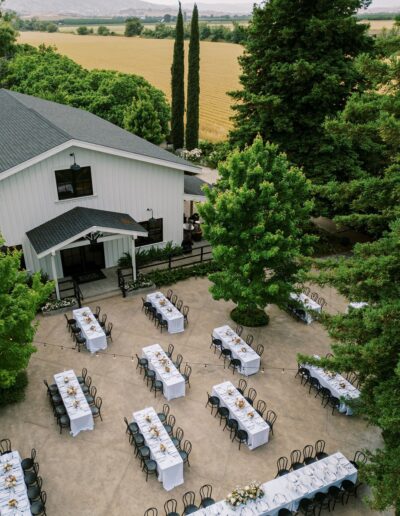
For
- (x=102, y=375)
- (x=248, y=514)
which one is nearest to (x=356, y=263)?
(x=248, y=514)

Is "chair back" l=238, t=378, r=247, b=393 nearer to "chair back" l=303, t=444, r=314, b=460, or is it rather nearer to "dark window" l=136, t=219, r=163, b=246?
"chair back" l=303, t=444, r=314, b=460

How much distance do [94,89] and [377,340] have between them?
45.2 m

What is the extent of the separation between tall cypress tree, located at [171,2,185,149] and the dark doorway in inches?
1092

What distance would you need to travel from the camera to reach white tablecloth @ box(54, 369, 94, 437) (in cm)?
1397

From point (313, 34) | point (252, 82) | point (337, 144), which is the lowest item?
point (337, 144)

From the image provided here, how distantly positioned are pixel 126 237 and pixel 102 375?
8108 mm

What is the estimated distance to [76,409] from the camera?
14141 millimetres

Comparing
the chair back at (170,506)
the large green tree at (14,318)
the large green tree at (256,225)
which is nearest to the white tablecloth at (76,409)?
the large green tree at (14,318)

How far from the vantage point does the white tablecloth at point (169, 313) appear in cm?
1877

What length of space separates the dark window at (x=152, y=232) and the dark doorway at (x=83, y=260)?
2.27 meters

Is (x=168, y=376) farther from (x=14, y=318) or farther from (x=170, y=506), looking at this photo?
(x=14, y=318)

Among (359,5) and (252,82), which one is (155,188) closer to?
(252,82)

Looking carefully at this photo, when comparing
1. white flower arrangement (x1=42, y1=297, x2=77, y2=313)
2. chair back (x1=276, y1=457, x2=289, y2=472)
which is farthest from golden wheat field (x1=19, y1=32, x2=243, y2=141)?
chair back (x1=276, y1=457, x2=289, y2=472)

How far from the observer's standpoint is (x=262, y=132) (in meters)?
25.3
